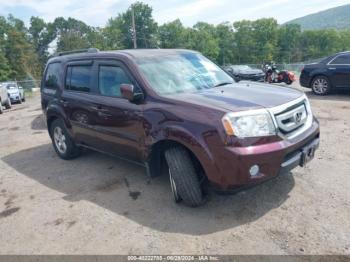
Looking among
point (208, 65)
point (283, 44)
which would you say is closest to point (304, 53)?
point (283, 44)

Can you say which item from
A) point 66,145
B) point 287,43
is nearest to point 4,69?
point 66,145

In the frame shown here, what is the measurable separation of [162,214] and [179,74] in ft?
6.04

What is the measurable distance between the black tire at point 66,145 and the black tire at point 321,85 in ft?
28.3

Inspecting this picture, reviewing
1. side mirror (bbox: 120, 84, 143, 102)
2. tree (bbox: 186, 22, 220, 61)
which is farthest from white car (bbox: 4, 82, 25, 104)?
tree (bbox: 186, 22, 220, 61)

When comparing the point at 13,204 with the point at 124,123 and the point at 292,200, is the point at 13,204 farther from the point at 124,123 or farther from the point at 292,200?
the point at 292,200

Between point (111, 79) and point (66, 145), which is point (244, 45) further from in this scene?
point (111, 79)

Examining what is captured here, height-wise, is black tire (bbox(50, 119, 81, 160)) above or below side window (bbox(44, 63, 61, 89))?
below

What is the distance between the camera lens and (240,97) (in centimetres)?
379

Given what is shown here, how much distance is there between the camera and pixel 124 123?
438 centimetres

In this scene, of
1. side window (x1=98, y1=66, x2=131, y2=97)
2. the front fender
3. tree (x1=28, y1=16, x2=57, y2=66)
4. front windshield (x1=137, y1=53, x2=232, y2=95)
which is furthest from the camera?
tree (x1=28, y1=16, x2=57, y2=66)

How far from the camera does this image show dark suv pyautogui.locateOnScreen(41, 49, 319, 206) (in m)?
3.34

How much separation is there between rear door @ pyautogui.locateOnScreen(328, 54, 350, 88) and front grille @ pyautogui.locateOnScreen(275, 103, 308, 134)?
770 centimetres

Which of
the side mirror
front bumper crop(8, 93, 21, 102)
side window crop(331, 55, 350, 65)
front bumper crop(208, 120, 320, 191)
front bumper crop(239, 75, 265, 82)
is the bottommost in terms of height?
front bumper crop(8, 93, 21, 102)

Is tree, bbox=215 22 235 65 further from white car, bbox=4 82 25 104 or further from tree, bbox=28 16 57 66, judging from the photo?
white car, bbox=4 82 25 104
